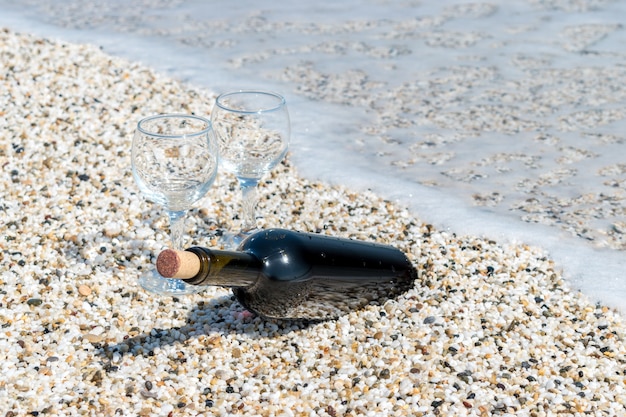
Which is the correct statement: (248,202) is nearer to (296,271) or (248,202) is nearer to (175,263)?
(296,271)

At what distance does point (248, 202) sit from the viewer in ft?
12.3

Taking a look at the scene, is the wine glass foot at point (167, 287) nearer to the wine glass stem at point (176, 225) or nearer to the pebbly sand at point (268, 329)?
the pebbly sand at point (268, 329)

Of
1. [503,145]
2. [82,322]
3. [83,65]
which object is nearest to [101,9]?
[83,65]

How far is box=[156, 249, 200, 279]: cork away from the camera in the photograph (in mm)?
2482

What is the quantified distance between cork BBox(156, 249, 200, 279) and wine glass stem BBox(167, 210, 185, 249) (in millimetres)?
761

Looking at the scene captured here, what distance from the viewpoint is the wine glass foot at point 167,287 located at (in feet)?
11.4

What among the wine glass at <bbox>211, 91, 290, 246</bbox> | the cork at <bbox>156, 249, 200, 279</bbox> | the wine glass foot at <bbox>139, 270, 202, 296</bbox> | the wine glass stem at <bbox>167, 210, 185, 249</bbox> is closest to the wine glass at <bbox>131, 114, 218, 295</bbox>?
the wine glass stem at <bbox>167, 210, 185, 249</bbox>

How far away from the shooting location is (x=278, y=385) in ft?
9.73

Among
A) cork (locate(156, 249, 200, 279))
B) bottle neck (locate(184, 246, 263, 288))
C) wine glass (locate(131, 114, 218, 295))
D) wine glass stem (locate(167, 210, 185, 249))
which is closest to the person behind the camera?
cork (locate(156, 249, 200, 279))

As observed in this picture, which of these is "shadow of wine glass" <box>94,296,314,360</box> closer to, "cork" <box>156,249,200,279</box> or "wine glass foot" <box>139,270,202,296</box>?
"wine glass foot" <box>139,270,202,296</box>

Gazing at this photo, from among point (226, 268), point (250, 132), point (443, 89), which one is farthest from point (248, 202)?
point (443, 89)

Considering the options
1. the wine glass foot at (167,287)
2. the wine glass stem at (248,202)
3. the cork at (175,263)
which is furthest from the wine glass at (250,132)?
the cork at (175,263)

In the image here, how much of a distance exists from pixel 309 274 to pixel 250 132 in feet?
2.44

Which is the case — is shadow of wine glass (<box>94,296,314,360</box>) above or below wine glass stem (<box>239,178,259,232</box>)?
below
